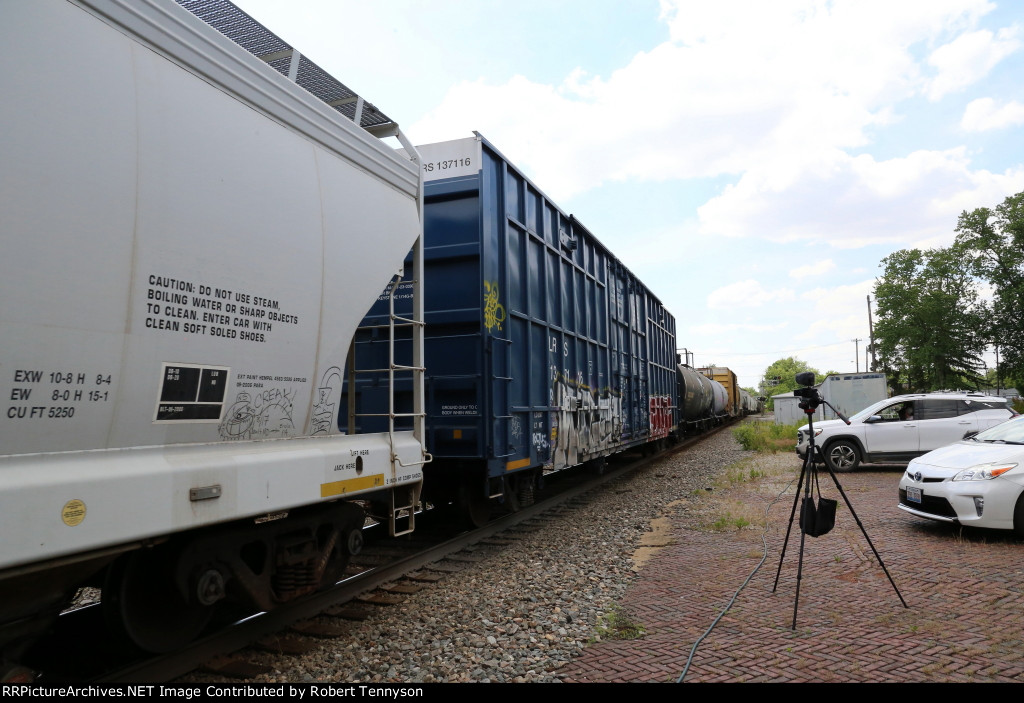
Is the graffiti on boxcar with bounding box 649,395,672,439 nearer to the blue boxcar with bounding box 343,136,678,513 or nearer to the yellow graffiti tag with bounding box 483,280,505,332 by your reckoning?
the blue boxcar with bounding box 343,136,678,513

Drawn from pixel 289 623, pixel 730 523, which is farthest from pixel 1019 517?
pixel 289 623

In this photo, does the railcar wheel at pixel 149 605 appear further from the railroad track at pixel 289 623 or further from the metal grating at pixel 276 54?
the metal grating at pixel 276 54

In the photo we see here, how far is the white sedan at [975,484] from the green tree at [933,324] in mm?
43077

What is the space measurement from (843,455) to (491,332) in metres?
9.48

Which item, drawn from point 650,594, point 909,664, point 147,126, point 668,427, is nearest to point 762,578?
point 650,594

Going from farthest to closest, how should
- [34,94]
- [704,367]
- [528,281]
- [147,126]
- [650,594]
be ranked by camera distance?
[704,367], [528,281], [650,594], [147,126], [34,94]

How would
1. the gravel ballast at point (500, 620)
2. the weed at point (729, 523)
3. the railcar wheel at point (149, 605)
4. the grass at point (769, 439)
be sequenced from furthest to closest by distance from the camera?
1. the grass at point (769, 439)
2. the weed at point (729, 523)
3. the gravel ballast at point (500, 620)
4. the railcar wheel at point (149, 605)

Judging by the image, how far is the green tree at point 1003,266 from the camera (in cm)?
3919

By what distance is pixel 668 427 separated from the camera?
16594 millimetres

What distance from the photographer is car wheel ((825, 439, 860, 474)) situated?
12438mm

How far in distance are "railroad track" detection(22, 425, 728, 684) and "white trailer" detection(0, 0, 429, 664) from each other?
0.21 meters

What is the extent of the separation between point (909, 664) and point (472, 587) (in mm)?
3160

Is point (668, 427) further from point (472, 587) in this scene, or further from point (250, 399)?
point (250, 399)

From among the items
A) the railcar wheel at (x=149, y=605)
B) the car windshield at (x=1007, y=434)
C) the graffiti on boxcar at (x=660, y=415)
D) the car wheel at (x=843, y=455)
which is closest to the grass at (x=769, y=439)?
the graffiti on boxcar at (x=660, y=415)
